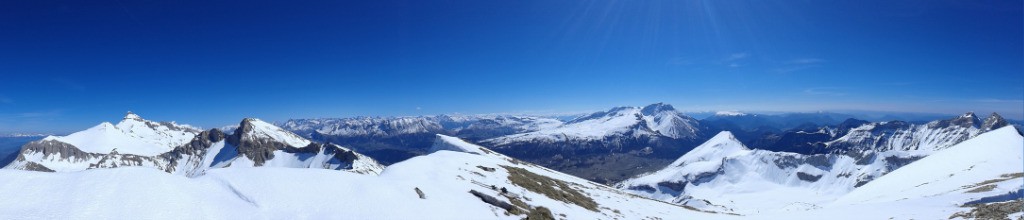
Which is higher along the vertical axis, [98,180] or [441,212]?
[98,180]

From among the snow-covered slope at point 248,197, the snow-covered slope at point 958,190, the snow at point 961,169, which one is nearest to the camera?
the snow-covered slope at point 248,197

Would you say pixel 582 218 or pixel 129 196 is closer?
pixel 129 196

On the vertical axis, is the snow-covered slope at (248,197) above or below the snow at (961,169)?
above

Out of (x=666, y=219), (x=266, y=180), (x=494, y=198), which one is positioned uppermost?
(x=266, y=180)

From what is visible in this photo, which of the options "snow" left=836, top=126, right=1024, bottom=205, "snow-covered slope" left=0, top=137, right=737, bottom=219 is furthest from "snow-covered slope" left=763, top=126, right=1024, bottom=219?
"snow-covered slope" left=0, top=137, right=737, bottom=219

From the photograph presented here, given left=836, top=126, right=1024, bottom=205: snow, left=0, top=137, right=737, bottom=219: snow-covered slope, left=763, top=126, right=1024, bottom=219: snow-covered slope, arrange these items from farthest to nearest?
left=836, top=126, right=1024, bottom=205: snow → left=763, top=126, right=1024, bottom=219: snow-covered slope → left=0, top=137, right=737, bottom=219: snow-covered slope

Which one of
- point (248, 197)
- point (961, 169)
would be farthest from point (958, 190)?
point (248, 197)

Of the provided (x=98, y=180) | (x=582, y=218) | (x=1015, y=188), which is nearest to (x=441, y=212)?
(x=582, y=218)

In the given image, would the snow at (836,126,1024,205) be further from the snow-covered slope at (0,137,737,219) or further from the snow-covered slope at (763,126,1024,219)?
the snow-covered slope at (0,137,737,219)

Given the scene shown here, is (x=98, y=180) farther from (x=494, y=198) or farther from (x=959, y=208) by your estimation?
(x=959, y=208)

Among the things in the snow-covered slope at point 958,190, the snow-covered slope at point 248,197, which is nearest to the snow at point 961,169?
the snow-covered slope at point 958,190

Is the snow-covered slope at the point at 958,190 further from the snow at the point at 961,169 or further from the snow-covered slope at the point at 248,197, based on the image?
the snow-covered slope at the point at 248,197
